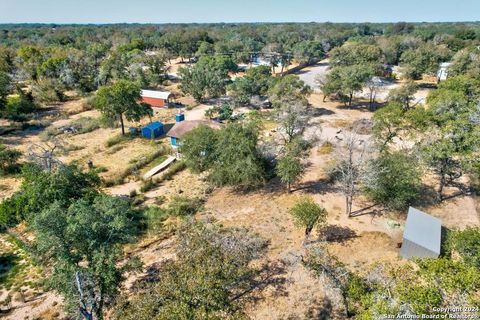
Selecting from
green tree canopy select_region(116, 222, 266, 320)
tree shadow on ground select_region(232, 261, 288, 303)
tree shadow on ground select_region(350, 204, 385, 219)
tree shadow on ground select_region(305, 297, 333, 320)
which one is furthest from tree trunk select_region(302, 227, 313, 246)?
green tree canopy select_region(116, 222, 266, 320)

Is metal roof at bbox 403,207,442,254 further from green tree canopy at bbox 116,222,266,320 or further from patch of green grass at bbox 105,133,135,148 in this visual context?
patch of green grass at bbox 105,133,135,148

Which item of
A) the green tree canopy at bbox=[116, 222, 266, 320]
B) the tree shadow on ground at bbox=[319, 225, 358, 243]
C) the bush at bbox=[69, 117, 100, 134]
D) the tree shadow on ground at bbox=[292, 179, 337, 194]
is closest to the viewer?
the green tree canopy at bbox=[116, 222, 266, 320]

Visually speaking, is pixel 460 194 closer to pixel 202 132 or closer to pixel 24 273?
pixel 202 132

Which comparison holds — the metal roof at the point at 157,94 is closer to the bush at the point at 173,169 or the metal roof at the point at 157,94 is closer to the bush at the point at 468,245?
the bush at the point at 173,169

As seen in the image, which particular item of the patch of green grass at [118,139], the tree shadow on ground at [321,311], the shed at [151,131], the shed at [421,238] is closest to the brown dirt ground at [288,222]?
the tree shadow on ground at [321,311]

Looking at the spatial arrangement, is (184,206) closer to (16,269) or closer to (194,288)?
(16,269)

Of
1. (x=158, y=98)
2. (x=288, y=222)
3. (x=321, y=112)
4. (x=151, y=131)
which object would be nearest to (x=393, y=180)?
(x=288, y=222)
